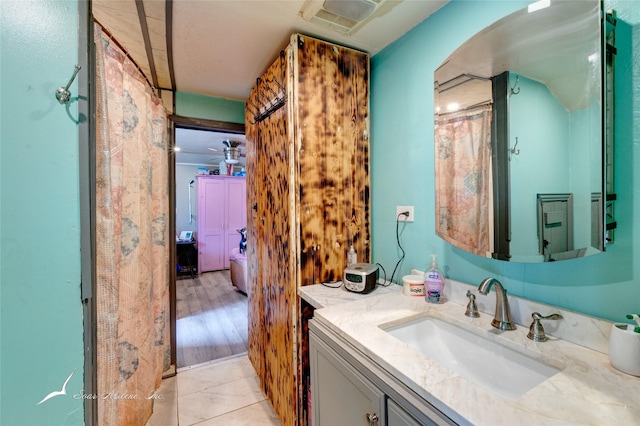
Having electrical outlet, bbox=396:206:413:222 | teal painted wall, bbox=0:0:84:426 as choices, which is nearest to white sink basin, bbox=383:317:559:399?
electrical outlet, bbox=396:206:413:222

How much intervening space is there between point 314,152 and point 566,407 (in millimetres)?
1372

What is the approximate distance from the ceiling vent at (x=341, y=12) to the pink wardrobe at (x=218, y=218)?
4.83 m

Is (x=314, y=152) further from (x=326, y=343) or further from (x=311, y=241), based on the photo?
(x=326, y=343)

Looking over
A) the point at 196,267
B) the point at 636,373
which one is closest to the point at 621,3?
the point at 636,373

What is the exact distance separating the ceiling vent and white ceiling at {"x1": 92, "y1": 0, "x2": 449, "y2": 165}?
38 millimetres

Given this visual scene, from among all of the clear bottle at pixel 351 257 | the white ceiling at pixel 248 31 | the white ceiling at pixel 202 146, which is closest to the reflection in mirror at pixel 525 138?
the white ceiling at pixel 248 31

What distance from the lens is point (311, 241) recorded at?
5.16ft

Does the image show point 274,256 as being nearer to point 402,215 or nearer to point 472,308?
point 402,215

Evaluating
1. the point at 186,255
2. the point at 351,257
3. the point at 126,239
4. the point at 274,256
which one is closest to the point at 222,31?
the point at 126,239

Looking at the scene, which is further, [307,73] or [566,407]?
[307,73]

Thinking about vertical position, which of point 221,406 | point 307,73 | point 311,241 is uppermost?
point 307,73

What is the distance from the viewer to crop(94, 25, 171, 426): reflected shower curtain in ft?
3.48

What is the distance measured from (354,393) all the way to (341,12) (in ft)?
5.44

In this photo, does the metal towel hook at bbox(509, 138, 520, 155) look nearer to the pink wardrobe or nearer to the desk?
the pink wardrobe
